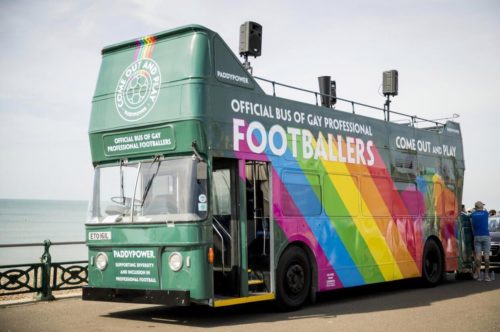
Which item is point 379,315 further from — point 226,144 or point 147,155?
point 147,155

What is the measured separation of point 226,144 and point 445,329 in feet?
13.7

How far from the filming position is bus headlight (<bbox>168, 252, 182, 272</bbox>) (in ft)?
29.6

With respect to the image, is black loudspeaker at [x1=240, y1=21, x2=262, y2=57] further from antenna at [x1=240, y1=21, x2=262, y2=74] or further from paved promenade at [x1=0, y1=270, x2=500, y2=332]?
paved promenade at [x1=0, y1=270, x2=500, y2=332]

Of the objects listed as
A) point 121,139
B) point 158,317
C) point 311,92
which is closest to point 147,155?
point 121,139

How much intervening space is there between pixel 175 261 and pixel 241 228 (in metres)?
1.17

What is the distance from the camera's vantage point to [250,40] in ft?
37.3

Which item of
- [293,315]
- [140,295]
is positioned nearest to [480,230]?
[293,315]

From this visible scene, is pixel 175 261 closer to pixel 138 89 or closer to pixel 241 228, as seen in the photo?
pixel 241 228

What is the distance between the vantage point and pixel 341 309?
11000mm

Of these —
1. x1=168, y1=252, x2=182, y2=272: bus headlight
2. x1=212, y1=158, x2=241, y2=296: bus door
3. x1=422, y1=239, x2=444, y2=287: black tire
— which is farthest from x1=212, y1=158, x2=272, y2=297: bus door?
x1=422, y1=239, x2=444, y2=287: black tire

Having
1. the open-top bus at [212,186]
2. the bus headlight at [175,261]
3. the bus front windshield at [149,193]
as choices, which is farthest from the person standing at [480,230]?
the bus headlight at [175,261]

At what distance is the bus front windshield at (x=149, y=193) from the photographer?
903 cm

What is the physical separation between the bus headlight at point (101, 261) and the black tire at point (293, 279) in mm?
2773

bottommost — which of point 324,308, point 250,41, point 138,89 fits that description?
point 324,308
